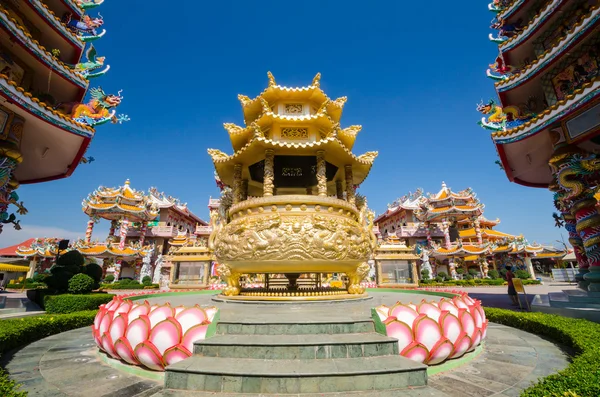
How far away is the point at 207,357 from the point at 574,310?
1064 cm

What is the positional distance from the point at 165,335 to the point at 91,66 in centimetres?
1865

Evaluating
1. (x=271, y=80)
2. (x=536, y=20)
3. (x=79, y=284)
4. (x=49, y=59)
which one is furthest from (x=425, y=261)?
(x=49, y=59)

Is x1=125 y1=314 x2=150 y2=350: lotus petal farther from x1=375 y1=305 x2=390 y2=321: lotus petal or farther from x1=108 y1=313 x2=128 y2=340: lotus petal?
x1=375 y1=305 x2=390 y2=321: lotus petal

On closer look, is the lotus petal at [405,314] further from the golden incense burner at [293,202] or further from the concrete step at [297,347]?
the golden incense burner at [293,202]

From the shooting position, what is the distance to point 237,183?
1069 centimetres

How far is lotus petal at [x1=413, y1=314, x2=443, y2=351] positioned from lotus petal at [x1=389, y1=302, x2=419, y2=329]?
0.30 feet

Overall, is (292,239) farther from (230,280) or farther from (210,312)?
(210,312)

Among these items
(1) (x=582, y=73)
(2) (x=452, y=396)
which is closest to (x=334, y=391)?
(2) (x=452, y=396)

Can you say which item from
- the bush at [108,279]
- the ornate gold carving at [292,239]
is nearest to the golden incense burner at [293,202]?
the ornate gold carving at [292,239]

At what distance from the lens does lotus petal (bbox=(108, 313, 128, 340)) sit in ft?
15.9

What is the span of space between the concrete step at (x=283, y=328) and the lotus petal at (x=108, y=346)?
6.41 feet

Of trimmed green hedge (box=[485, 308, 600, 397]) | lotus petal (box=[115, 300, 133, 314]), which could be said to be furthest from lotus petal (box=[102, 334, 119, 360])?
trimmed green hedge (box=[485, 308, 600, 397])

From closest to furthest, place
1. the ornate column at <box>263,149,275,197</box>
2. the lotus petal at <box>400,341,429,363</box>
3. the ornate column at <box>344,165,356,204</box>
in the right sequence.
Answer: the lotus petal at <box>400,341,429,363</box>, the ornate column at <box>263,149,275,197</box>, the ornate column at <box>344,165,356,204</box>

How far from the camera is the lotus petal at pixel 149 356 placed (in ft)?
14.5
